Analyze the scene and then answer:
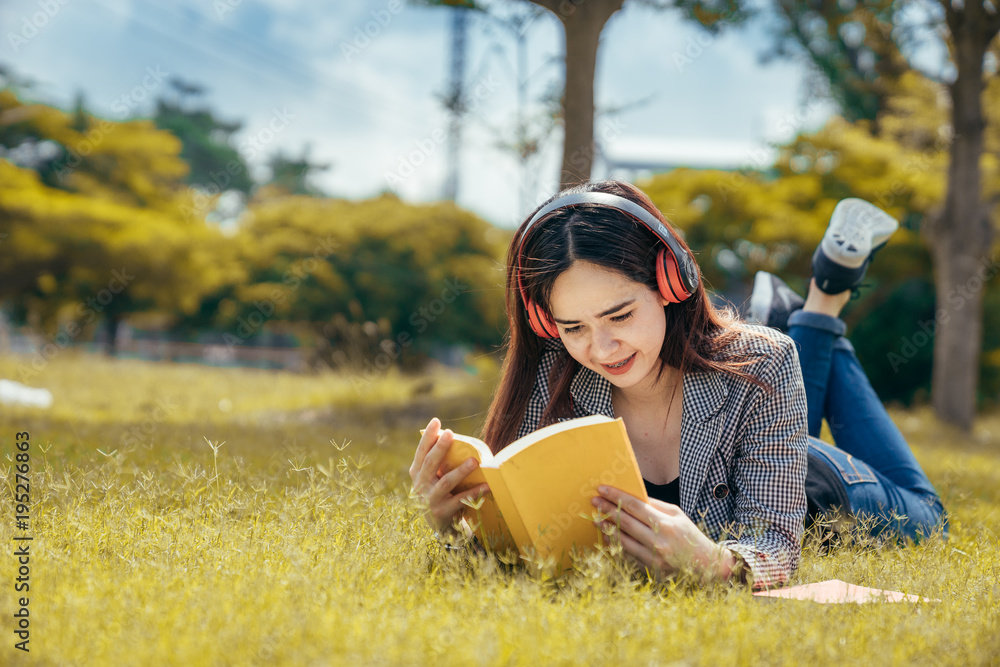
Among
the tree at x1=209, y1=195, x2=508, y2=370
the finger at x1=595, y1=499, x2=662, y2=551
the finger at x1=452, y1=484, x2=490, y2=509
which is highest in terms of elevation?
the finger at x1=595, y1=499, x2=662, y2=551

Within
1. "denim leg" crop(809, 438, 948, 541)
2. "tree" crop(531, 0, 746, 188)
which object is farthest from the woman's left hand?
"tree" crop(531, 0, 746, 188)

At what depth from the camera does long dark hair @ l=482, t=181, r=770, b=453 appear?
192 centimetres

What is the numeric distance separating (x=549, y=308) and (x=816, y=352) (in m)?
1.32

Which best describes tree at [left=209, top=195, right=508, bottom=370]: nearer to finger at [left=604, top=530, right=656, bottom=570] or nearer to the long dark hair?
the long dark hair

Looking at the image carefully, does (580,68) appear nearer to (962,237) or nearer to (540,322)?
(540,322)

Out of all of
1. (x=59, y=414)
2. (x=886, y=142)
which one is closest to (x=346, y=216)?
(x=886, y=142)

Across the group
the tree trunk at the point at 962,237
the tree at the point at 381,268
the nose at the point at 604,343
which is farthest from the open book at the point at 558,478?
the tree at the point at 381,268

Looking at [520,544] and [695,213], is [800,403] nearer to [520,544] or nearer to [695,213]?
[520,544]

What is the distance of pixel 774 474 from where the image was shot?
1.88m

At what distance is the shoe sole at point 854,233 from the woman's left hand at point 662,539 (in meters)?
1.66

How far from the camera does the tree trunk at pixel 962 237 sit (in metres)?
7.52

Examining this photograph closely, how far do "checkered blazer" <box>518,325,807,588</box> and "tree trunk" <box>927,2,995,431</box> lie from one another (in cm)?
707

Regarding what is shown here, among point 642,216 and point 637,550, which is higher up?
point 642,216

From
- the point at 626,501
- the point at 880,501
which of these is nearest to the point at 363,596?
the point at 626,501
